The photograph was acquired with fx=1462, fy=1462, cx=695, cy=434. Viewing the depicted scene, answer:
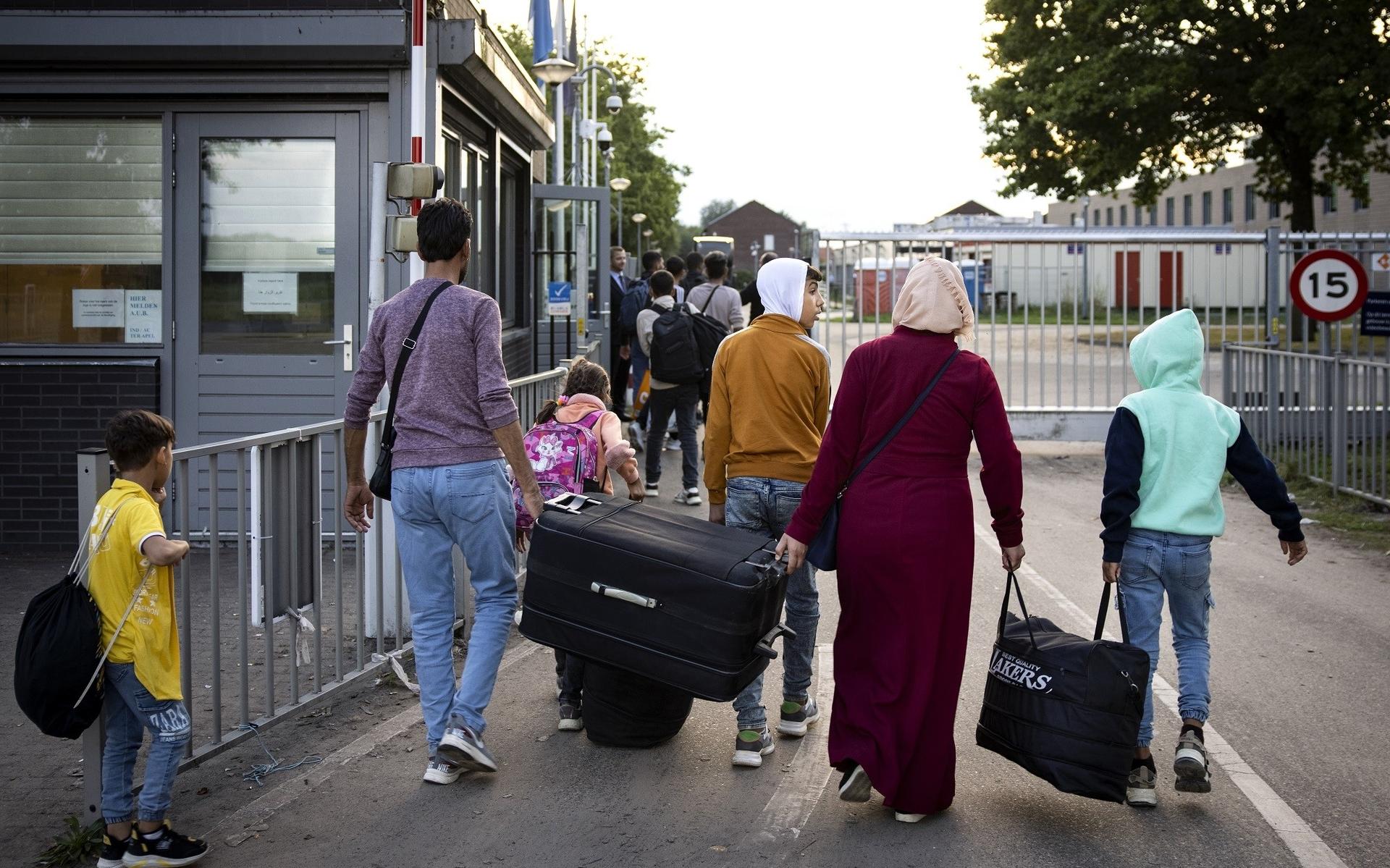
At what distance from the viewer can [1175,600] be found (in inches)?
212

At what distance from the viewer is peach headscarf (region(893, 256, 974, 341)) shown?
5.00 metres

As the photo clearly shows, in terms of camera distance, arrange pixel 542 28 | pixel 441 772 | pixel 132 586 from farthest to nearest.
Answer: pixel 542 28
pixel 441 772
pixel 132 586

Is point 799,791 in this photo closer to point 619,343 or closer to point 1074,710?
point 1074,710

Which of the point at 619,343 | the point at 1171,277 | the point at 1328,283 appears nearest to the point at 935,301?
the point at 1328,283

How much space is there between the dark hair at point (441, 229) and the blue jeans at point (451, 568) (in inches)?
31.2

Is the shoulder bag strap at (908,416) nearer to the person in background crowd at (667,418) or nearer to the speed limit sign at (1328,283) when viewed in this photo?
the person in background crowd at (667,418)

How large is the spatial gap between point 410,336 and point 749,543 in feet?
4.72

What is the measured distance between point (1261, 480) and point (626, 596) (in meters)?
2.37

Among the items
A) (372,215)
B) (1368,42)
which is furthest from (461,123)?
(1368,42)

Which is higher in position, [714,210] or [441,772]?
[714,210]

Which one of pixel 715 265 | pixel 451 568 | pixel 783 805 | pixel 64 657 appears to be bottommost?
pixel 783 805

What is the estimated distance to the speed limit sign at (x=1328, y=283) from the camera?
13.7 m

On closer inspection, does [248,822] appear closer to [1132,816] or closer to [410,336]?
[410,336]

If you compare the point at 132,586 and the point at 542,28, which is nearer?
the point at 132,586
